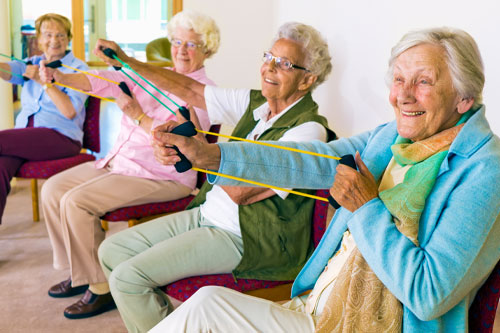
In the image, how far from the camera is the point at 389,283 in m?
1.14

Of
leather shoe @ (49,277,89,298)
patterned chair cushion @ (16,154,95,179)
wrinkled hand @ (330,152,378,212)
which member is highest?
wrinkled hand @ (330,152,378,212)

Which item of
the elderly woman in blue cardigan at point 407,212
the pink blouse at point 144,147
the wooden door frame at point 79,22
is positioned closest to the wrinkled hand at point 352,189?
the elderly woman in blue cardigan at point 407,212

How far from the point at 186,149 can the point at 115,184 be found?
120 cm

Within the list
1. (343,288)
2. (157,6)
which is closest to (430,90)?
(343,288)

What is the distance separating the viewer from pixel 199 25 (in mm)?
2613

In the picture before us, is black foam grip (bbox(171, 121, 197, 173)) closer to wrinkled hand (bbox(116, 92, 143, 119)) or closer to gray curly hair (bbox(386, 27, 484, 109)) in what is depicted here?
gray curly hair (bbox(386, 27, 484, 109))

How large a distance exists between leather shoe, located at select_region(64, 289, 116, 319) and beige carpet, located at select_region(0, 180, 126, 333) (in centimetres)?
2

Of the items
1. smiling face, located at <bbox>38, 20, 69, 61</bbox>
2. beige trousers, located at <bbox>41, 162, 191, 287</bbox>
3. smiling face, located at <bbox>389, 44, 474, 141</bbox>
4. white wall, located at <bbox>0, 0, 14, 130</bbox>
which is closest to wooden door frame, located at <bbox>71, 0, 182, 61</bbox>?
white wall, located at <bbox>0, 0, 14, 130</bbox>

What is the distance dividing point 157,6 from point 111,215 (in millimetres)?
2781

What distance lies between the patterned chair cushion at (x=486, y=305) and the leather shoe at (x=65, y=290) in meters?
1.90

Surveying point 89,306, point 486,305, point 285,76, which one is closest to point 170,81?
point 285,76

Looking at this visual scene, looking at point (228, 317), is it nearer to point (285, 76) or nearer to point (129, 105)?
point (285, 76)

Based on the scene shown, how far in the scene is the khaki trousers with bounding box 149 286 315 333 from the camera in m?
1.32

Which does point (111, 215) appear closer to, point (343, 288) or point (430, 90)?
point (343, 288)
